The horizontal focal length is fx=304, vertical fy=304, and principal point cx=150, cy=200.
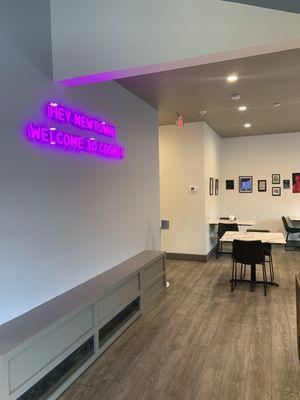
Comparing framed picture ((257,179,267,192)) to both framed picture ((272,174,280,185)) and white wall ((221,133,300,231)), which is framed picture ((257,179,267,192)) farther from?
framed picture ((272,174,280,185))

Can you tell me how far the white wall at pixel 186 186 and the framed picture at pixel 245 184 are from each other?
6.84 feet

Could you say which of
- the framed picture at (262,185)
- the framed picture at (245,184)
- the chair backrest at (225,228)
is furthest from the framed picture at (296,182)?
the chair backrest at (225,228)

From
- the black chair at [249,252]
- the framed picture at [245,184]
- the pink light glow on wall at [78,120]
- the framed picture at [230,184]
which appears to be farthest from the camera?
the framed picture at [230,184]

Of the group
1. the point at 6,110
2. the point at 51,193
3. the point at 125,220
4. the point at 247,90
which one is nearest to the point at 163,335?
the point at 125,220

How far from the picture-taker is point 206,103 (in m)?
5.14

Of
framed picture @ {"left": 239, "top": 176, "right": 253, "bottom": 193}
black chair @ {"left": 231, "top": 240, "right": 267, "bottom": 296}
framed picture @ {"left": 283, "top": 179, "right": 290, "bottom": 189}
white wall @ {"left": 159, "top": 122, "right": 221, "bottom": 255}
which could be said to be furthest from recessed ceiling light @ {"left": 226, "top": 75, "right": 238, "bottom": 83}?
framed picture @ {"left": 283, "top": 179, "right": 290, "bottom": 189}

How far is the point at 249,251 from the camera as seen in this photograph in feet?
15.5

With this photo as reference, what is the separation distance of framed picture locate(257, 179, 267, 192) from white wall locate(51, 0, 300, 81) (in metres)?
6.75

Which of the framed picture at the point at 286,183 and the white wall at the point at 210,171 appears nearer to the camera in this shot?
the white wall at the point at 210,171

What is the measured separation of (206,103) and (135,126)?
4.45 feet

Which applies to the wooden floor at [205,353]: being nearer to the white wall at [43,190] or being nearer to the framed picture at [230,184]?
the white wall at [43,190]

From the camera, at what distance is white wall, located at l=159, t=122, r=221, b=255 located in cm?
676

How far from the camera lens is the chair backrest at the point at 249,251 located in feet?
15.3

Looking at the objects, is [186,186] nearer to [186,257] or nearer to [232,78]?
[186,257]
